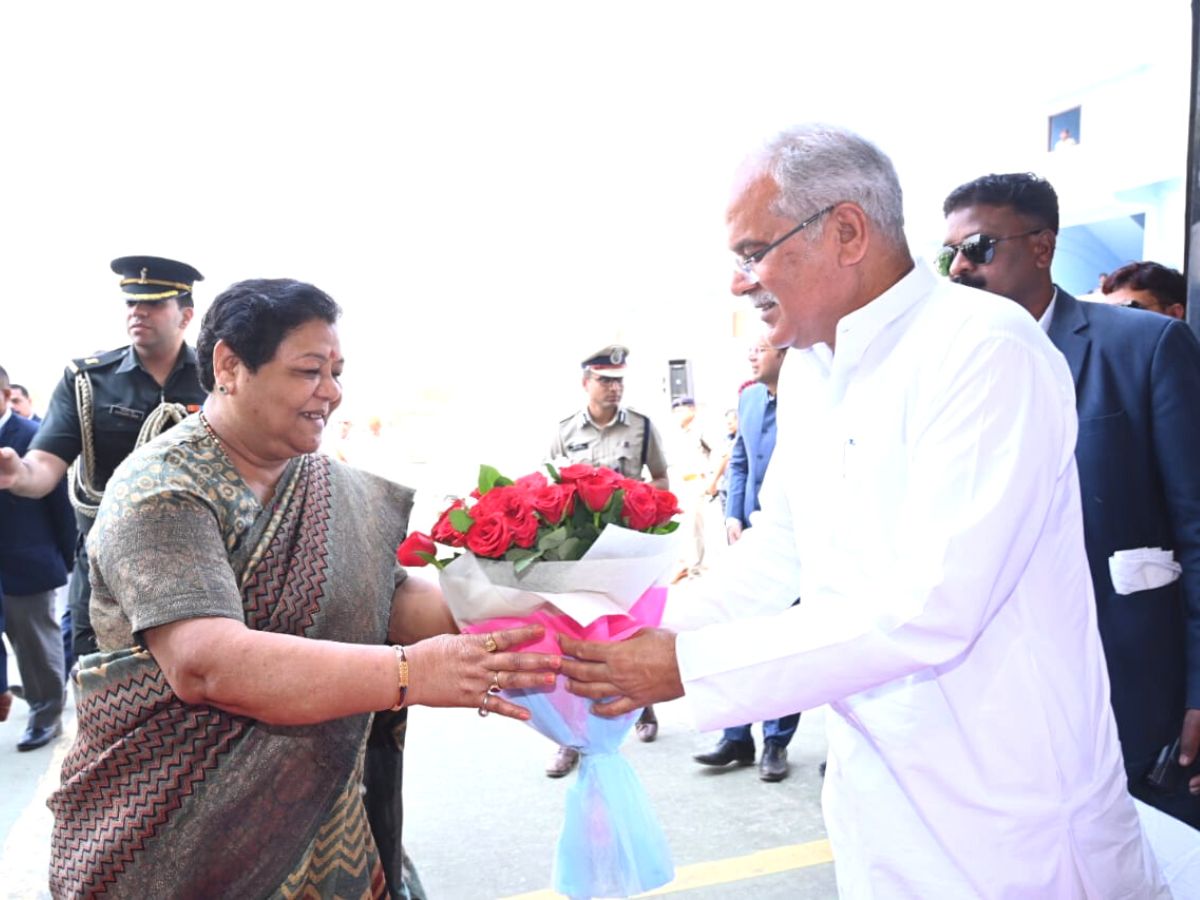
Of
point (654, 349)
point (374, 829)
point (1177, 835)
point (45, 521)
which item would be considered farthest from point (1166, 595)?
point (654, 349)

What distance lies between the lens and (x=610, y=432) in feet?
19.4

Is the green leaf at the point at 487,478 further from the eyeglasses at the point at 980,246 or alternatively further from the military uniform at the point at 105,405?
the military uniform at the point at 105,405

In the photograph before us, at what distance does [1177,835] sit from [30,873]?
4.12m

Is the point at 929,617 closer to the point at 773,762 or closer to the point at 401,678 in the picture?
the point at 401,678

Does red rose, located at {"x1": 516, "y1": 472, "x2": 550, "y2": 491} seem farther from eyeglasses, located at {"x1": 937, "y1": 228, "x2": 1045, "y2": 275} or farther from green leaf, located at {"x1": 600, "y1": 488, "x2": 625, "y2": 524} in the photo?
eyeglasses, located at {"x1": 937, "y1": 228, "x2": 1045, "y2": 275}

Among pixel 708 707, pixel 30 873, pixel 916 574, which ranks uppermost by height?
pixel 916 574

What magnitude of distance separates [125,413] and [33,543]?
2310mm

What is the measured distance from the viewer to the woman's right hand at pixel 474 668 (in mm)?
1800

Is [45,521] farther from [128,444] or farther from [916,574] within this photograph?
[916,574]

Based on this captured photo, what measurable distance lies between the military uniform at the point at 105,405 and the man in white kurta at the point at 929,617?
9.34ft

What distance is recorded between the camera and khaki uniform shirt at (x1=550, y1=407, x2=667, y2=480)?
19.1ft

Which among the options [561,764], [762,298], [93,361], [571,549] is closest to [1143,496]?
[762,298]

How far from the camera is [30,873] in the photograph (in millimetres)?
3857

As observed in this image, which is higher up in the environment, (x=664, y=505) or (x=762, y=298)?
(x=762, y=298)
